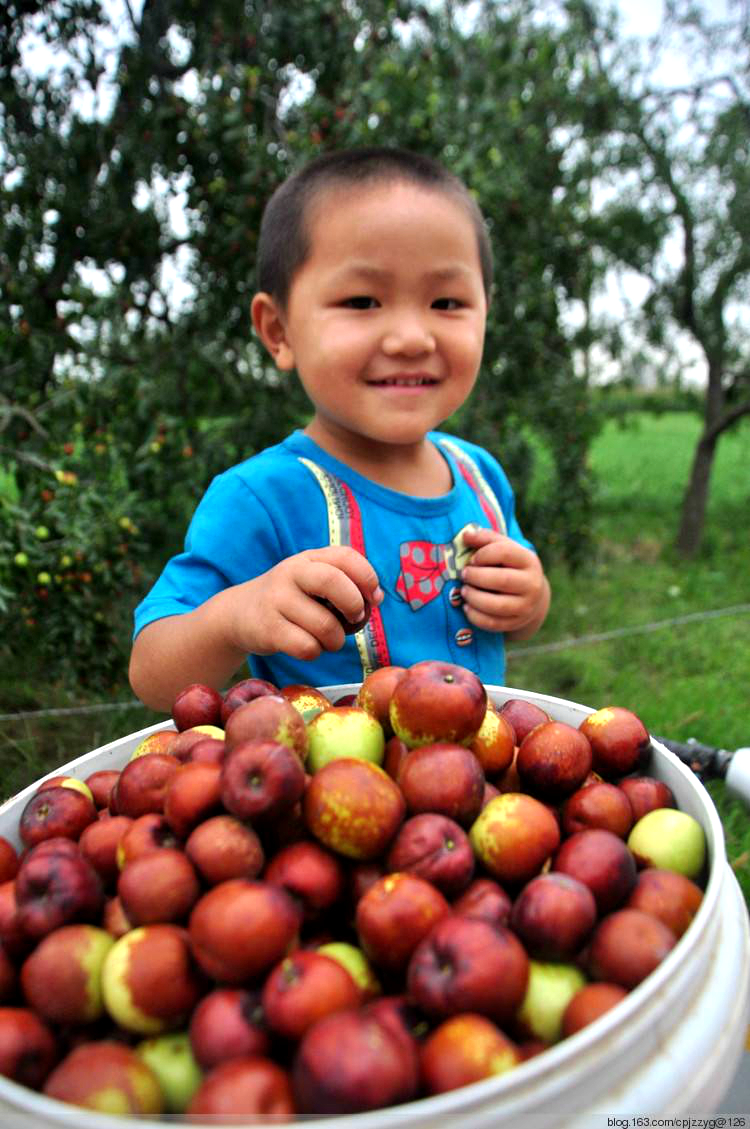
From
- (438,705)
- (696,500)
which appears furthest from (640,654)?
(438,705)

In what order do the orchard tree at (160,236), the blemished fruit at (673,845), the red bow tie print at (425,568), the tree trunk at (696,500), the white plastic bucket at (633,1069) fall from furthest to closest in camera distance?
the tree trunk at (696,500)
the orchard tree at (160,236)
the red bow tie print at (425,568)
the blemished fruit at (673,845)
the white plastic bucket at (633,1069)

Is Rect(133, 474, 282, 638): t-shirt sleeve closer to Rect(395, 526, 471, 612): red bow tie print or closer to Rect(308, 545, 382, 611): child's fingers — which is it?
Rect(395, 526, 471, 612): red bow tie print

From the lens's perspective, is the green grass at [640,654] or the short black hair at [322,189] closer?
the short black hair at [322,189]

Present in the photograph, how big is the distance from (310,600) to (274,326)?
3.42 ft

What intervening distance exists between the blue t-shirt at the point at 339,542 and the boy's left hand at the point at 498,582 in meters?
0.10

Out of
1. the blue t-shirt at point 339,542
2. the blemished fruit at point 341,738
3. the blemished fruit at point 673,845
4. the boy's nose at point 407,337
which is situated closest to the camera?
the blemished fruit at point 673,845

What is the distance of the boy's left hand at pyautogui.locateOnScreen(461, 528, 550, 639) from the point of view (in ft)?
6.74

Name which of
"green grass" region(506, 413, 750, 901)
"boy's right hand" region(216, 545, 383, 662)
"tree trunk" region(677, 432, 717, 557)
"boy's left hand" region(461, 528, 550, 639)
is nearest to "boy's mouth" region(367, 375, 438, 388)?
"boy's left hand" region(461, 528, 550, 639)

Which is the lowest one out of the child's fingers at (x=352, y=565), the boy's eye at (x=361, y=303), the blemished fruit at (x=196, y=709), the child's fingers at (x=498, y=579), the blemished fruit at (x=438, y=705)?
the blemished fruit at (x=196, y=709)

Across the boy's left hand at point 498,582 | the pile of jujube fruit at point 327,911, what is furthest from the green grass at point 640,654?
the pile of jujube fruit at point 327,911

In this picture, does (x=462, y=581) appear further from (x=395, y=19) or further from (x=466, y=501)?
(x=395, y=19)

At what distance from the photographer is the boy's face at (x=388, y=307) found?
191cm

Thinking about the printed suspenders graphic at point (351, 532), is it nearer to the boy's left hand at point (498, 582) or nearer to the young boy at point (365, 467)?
the young boy at point (365, 467)

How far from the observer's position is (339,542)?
2.10 m
